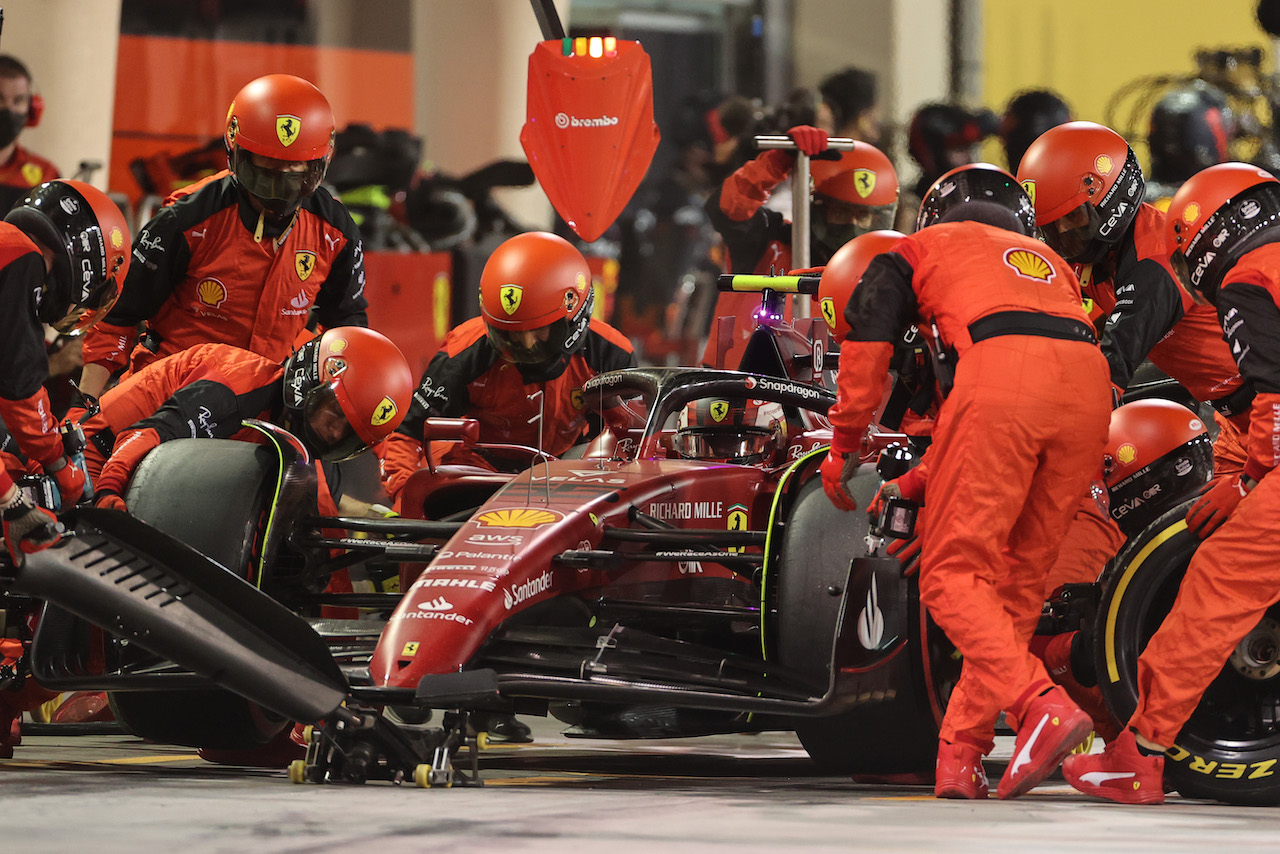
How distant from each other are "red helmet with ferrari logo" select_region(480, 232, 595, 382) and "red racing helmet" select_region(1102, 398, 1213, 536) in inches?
81.6

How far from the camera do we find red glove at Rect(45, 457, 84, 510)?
17.8 ft

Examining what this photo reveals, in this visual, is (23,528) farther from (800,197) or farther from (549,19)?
(549,19)

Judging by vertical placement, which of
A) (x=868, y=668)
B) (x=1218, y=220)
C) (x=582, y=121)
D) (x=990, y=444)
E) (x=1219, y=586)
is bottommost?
(x=868, y=668)

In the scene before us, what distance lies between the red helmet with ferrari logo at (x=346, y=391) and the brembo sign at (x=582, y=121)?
7.44 feet

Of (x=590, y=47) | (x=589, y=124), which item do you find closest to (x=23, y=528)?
(x=589, y=124)

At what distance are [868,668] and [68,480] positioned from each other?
2478mm

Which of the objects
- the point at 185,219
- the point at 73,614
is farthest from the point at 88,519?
the point at 185,219

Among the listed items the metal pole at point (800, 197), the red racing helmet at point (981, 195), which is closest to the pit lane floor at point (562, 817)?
the red racing helmet at point (981, 195)

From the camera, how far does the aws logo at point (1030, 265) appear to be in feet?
16.4

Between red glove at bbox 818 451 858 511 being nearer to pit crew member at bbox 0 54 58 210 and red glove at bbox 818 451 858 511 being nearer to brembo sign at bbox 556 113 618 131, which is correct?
brembo sign at bbox 556 113 618 131

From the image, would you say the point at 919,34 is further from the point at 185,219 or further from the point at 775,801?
the point at 775,801

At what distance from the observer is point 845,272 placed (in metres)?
5.59

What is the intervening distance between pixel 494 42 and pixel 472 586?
10.1 metres

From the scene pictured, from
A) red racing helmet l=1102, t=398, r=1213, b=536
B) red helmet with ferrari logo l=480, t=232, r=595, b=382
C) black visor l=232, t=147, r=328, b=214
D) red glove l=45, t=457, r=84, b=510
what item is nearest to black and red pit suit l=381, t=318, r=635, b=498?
red helmet with ferrari logo l=480, t=232, r=595, b=382
